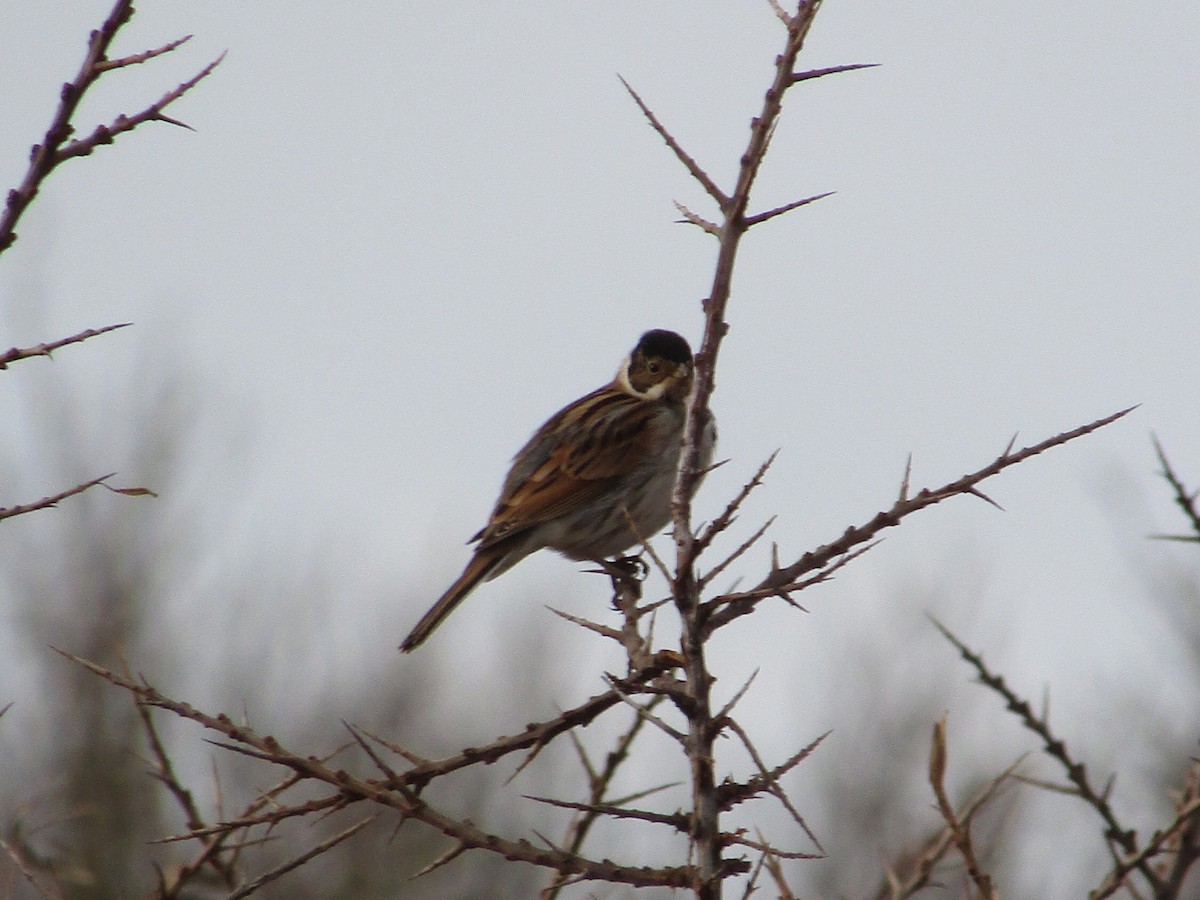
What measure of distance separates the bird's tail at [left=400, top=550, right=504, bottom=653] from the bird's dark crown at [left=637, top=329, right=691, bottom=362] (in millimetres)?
1489

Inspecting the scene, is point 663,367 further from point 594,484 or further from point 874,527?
point 874,527

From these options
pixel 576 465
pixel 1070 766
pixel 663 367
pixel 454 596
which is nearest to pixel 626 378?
pixel 663 367

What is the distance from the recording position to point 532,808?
17.8 metres

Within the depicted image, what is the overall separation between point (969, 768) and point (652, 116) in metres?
18.1

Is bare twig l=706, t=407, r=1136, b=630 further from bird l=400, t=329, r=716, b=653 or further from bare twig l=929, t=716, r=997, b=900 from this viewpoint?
bird l=400, t=329, r=716, b=653

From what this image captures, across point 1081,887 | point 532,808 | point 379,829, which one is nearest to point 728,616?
point 1081,887

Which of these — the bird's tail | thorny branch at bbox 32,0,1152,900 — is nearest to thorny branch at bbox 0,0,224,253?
thorny branch at bbox 32,0,1152,900

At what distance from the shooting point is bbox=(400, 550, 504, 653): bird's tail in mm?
6461

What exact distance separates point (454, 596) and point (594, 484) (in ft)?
3.77

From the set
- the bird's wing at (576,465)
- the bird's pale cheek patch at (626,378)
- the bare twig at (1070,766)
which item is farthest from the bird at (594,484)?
the bare twig at (1070,766)

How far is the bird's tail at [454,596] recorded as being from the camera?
21.2 feet

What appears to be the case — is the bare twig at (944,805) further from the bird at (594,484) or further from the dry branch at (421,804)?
the bird at (594,484)

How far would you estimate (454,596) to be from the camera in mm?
7082

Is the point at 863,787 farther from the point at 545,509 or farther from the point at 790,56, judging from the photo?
the point at 790,56
